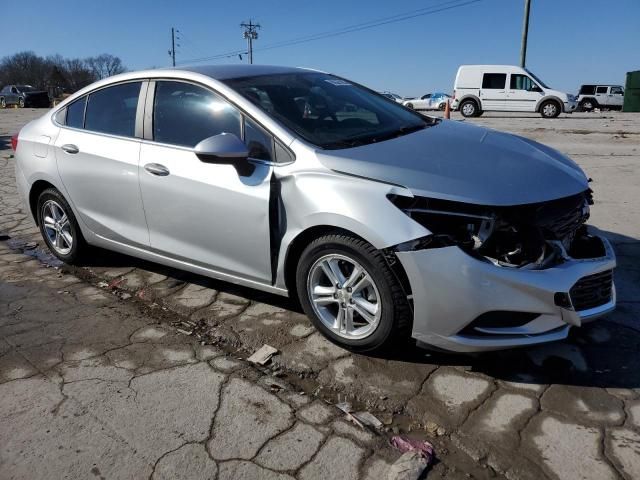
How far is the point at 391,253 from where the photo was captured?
2637 mm

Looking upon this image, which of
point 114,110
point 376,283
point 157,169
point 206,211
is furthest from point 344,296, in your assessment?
point 114,110

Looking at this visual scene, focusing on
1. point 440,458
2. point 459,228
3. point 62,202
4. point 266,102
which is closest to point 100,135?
point 62,202

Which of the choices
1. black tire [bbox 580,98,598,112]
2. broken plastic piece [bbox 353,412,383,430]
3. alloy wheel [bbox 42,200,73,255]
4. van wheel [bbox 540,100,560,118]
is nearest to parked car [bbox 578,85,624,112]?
black tire [bbox 580,98,598,112]

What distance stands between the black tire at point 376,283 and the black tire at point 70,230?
2.30 m

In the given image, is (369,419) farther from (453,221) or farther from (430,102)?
(430,102)

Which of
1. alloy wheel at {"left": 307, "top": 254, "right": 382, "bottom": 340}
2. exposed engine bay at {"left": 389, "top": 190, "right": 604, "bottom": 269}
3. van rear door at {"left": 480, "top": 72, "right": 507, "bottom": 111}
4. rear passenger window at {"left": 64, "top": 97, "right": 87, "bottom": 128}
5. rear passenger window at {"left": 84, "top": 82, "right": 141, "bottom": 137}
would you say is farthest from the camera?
van rear door at {"left": 480, "top": 72, "right": 507, "bottom": 111}

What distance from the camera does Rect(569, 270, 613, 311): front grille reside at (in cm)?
259

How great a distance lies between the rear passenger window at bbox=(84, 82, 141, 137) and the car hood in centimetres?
166

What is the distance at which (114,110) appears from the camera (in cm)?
396

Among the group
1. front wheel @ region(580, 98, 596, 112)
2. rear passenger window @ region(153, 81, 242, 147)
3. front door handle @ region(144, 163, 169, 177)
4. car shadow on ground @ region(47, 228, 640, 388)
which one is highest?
front wheel @ region(580, 98, 596, 112)

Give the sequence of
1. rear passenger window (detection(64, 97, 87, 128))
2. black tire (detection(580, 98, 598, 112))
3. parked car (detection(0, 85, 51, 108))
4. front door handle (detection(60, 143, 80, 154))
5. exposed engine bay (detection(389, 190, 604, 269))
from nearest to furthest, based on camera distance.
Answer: exposed engine bay (detection(389, 190, 604, 269)) < front door handle (detection(60, 143, 80, 154)) < rear passenger window (detection(64, 97, 87, 128)) < black tire (detection(580, 98, 598, 112)) < parked car (detection(0, 85, 51, 108))

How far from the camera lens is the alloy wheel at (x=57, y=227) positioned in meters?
4.48

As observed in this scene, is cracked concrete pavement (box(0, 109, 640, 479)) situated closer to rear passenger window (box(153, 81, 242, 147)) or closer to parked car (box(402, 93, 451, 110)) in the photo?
rear passenger window (box(153, 81, 242, 147))

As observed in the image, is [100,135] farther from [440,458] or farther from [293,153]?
[440,458]
